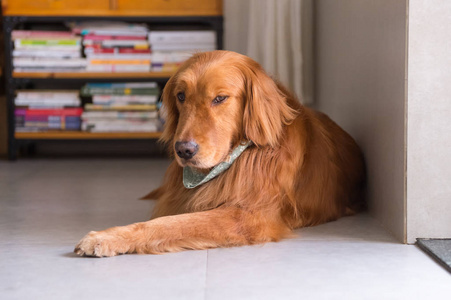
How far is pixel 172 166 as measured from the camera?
6.70 feet

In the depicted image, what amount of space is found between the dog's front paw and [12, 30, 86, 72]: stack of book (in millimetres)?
2882

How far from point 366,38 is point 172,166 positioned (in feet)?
3.05

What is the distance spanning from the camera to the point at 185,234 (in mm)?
1660

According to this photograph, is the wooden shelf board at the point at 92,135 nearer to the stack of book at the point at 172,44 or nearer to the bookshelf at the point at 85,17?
the bookshelf at the point at 85,17

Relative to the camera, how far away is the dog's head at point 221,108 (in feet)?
5.63

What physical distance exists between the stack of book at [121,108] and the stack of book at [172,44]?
0.59 feet

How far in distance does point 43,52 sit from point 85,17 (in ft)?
1.32

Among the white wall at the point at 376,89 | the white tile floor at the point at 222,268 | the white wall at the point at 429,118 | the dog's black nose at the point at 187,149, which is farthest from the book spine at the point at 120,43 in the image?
the white wall at the point at 429,118

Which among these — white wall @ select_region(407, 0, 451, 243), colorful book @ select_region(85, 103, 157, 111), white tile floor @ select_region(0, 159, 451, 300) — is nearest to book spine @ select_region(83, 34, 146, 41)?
colorful book @ select_region(85, 103, 157, 111)

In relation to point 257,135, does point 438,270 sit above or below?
below

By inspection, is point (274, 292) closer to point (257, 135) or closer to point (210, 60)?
point (257, 135)

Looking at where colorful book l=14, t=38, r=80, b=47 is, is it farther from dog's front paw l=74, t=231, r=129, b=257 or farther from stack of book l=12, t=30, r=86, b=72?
dog's front paw l=74, t=231, r=129, b=257

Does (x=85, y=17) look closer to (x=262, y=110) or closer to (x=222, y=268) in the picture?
(x=262, y=110)

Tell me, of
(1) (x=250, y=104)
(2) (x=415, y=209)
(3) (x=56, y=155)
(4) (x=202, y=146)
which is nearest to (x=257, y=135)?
(1) (x=250, y=104)
